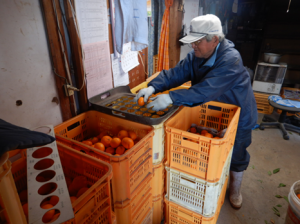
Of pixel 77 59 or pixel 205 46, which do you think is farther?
pixel 205 46

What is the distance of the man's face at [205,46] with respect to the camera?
1.82 metres

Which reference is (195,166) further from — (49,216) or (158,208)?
(49,216)

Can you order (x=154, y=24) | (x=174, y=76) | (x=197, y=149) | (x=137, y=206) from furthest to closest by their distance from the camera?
(x=154, y=24)
(x=174, y=76)
(x=137, y=206)
(x=197, y=149)

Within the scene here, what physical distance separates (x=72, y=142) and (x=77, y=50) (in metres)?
0.78

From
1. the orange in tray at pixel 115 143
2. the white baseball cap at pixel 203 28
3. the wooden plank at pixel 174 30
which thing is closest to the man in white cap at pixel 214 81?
the white baseball cap at pixel 203 28

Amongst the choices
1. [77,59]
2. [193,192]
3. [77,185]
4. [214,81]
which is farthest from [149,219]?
[77,59]

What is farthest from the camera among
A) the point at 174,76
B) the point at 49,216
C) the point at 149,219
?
the point at 174,76

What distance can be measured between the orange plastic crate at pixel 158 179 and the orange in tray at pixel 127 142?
0.36 meters

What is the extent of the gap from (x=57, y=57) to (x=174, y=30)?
2.98 metres

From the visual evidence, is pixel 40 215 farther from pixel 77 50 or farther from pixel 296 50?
pixel 296 50

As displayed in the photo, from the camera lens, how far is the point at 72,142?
1346 millimetres

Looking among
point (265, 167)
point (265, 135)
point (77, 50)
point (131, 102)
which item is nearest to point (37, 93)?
point (77, 50)

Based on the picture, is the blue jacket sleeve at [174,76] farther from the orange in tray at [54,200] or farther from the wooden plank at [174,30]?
the wooden plank at [174,30]

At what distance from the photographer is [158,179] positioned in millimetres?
1802
